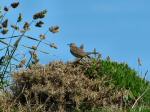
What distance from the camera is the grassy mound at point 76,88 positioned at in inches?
479

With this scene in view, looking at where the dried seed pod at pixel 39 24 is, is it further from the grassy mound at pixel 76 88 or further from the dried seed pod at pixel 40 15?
the grassy mound at pixel 76 88

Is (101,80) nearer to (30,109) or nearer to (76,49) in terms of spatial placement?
(76,49)

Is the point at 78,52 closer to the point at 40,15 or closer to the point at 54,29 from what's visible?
the point at 54,29

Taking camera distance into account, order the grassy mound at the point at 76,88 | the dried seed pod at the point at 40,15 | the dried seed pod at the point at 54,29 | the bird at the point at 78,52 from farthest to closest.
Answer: the bird at the point at 78,52 → the dried seed pod at the point at 54,29 → the dried seed pod at the point at 40,15 → the grassy mound at the point at 76,88

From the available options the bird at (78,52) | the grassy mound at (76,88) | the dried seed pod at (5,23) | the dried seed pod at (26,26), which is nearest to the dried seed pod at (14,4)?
the dried seed pod at (5,23)

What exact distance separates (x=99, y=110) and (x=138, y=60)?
1878mm

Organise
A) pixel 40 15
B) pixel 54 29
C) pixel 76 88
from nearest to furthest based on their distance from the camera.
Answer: pixel 76 88, pixel 40 15, pixel 54 29

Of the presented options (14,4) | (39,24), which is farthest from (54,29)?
(14,4)

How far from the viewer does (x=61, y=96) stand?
39.8ft

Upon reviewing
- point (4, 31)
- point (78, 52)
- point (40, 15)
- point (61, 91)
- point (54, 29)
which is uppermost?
point (40, 15)

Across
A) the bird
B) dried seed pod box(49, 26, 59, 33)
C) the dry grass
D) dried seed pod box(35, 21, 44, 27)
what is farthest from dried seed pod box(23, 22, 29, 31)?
the bird

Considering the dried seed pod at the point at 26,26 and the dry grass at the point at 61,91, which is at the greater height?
the dried seed pod at the point at 26,26

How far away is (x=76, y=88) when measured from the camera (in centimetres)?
1237

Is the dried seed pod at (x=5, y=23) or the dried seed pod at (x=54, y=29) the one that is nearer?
the dried seed pod at (x=5, y=23)
